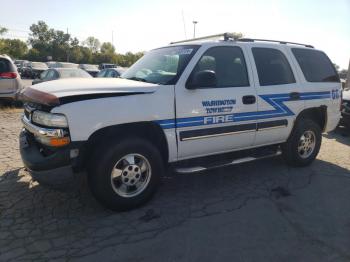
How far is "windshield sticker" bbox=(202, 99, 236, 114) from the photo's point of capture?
4.26m

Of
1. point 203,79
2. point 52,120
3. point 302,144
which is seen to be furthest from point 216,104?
point 302,144

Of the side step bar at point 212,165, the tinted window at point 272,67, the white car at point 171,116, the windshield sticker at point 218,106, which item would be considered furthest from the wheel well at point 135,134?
the tinted window at point 272,67

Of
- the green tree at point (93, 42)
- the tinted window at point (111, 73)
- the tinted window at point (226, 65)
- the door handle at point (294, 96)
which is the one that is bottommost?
the door handle at point (294, 96)

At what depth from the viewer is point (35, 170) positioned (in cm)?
353

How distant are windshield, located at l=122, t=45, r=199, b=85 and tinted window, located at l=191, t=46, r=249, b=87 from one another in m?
0.21

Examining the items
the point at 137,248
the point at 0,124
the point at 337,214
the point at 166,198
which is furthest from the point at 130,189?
the point at 0,124

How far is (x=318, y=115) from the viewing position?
5969 mm

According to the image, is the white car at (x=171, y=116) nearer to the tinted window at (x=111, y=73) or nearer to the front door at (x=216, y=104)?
the front door at (x=216, y=104)

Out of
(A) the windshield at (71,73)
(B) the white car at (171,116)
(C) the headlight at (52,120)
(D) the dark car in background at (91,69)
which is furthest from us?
(D) the dark car in background at (91,69)

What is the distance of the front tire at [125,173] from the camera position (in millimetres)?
3668

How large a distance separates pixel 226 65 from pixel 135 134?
1.64 meters

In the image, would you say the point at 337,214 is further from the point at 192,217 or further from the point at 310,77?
the point at 310,77

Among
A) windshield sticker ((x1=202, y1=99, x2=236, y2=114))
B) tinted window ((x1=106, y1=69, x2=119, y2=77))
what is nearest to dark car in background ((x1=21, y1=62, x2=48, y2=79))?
tinted window ((x1=106, y1=69, x2=119, y2=77))

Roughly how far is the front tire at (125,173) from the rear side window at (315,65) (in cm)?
314
